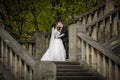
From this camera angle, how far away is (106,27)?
49.4 feet

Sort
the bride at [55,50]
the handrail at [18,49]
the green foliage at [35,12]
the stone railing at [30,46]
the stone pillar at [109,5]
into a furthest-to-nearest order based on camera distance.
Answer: the green foliage at [35,12]
the stone pillar at [109,5]
the bride at [55,50]
the stone railing at [30,46]
the handrail at [18,49]

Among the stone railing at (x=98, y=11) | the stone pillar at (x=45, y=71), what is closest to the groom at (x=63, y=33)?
the stone railing at (x=98, y=11)

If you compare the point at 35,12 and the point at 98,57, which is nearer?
the point at 98,57

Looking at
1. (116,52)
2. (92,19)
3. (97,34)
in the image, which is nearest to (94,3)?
(92,19)

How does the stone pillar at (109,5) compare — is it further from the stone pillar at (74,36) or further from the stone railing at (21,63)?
the stone railing at (21,63)

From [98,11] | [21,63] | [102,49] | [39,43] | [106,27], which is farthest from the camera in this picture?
[98,11]

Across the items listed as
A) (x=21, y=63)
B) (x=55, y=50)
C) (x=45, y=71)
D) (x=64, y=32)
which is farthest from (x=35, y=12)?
(x=45, y=71)

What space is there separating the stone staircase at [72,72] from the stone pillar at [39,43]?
294 cm

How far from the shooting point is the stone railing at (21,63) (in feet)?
29.5

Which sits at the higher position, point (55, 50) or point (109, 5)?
point (109, 5)

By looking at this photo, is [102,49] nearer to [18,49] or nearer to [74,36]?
[74,36]

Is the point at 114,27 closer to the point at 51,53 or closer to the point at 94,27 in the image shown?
the point at 94,27

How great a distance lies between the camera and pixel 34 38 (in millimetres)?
14680

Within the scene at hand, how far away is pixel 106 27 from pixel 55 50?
7.82 ft
